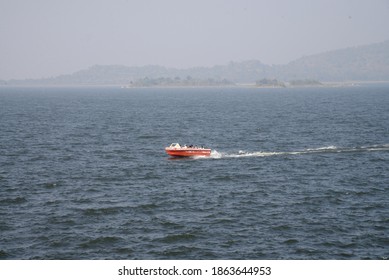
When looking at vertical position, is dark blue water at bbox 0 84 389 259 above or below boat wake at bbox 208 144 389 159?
below

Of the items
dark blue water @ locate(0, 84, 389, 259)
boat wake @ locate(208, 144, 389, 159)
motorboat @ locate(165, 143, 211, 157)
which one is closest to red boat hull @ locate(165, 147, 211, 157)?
motorboat @ locate(165, 143, 211, 157)

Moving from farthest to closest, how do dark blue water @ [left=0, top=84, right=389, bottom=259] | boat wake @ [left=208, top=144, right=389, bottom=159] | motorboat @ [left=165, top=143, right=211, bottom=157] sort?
boat wake @ [left=208, top=144, right=389, bottom=159] < motorboat @ [left=165, top=143, right=211, bottom=157] < dark blue water @ [left=0, top=84, right=389, bottom=259]

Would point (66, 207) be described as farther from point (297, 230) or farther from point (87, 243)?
point (297, 230)

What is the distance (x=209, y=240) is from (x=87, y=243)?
9688 millimetres

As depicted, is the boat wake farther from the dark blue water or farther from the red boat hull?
the red boat hull

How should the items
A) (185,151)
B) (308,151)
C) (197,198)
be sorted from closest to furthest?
(197,198), (185,151), (308,151)

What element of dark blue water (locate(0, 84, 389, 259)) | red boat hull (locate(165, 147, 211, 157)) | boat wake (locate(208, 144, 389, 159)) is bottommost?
dark blue water (locate(0, 84, 389, 259))

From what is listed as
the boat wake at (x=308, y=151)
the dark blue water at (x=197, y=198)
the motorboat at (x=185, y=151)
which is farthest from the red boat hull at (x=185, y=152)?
the boat wake at (x=308, y=151)

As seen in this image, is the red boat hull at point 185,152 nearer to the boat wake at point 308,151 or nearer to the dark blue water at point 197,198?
the dark blue water at point 197,198

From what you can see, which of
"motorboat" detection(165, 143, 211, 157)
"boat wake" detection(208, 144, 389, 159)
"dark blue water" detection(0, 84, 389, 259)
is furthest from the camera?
"boat wake" detection(208, 144, 389, 159)

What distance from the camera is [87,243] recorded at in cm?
4078

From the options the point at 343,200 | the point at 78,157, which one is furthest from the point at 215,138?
the point at 343,200

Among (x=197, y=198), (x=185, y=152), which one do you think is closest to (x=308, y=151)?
(x=185, y=152)

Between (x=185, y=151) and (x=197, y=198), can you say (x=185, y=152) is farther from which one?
(x=197, y=198)
